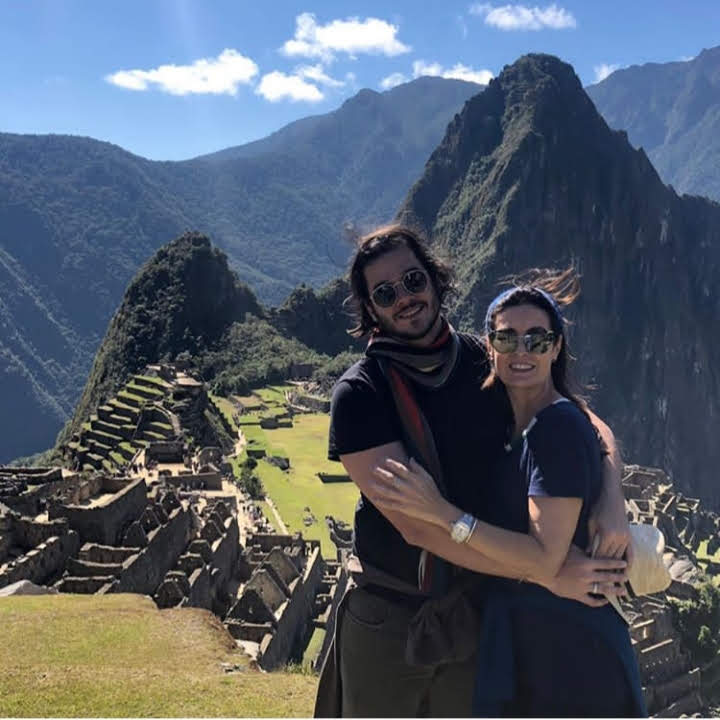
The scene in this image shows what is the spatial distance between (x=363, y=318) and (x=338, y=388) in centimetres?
50

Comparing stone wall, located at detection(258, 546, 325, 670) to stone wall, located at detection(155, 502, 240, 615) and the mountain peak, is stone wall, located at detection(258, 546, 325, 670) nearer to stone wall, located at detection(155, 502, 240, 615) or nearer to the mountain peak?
stone wall, located at detection(155, 502, 240, 615)

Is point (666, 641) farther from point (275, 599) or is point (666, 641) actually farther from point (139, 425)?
point (139, 425)

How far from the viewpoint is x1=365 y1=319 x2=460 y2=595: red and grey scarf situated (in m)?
3.21

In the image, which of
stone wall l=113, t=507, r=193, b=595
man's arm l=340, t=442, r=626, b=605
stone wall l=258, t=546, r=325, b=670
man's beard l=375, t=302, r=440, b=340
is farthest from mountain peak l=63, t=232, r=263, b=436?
man's arm l=340, t=442, r=626, b=605

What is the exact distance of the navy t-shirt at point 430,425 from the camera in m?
3.20

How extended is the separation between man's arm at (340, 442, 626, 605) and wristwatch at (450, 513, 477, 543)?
0.04 m

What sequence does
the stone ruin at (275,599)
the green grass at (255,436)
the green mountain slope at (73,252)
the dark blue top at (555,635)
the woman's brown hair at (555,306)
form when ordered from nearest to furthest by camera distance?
the dark blue top at (555,635), the woman's brown hair at (555,306), the stone ruin at (275,599), the green grass at (255,436), the green mountain slope at (73,252)

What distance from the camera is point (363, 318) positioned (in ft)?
12.1

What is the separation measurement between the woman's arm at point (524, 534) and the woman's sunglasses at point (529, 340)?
64cm

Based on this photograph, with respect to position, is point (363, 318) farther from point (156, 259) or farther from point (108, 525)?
point (156, 259)

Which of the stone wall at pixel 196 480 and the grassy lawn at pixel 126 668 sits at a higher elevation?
the grassy lawn at pixel 126 668

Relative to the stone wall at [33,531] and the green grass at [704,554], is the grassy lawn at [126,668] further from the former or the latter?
the green grass at [704,554]

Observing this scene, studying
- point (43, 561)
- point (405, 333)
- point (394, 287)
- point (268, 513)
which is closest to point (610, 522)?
point (405, 333)

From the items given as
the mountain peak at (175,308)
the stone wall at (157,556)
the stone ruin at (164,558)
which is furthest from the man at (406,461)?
the mountain peak at (175,308)
